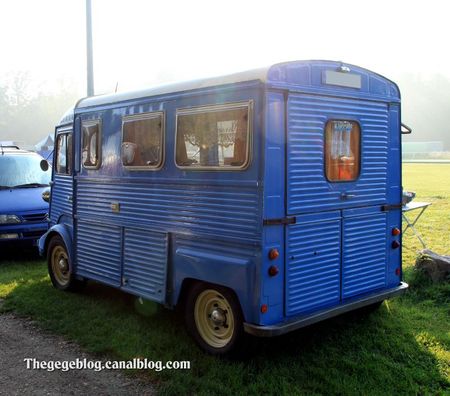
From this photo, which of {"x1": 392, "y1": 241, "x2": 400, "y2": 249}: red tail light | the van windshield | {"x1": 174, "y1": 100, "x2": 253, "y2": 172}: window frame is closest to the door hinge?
{"x1": 174, "y1": 100, "x2": 253, "y2": 172}: window frame

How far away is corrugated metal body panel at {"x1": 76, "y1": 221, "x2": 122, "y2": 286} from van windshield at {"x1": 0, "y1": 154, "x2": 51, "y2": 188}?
12.9 ft

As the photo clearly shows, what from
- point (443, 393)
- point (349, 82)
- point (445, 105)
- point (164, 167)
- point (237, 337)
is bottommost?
point (443, 393)

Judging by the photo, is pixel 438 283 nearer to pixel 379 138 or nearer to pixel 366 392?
pixel 379 138

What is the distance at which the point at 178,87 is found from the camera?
16.4 feet

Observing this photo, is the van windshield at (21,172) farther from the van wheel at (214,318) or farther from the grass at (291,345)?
the van wheel at (214,318)

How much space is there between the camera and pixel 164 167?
16.8ft

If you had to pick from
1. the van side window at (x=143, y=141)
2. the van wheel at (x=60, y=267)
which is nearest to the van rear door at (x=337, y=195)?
the van side window at (x=143, y=141)

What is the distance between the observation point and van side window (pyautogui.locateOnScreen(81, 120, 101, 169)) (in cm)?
609

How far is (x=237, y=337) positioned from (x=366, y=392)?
Result: 1.12m

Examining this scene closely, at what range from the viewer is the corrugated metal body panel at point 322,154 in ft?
14.6

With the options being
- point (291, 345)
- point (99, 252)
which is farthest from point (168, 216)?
point (291, 345)

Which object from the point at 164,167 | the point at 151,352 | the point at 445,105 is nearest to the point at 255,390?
the point at 151,352

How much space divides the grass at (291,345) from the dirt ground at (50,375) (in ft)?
0.55

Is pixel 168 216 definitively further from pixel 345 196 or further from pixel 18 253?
pixel 18 253
